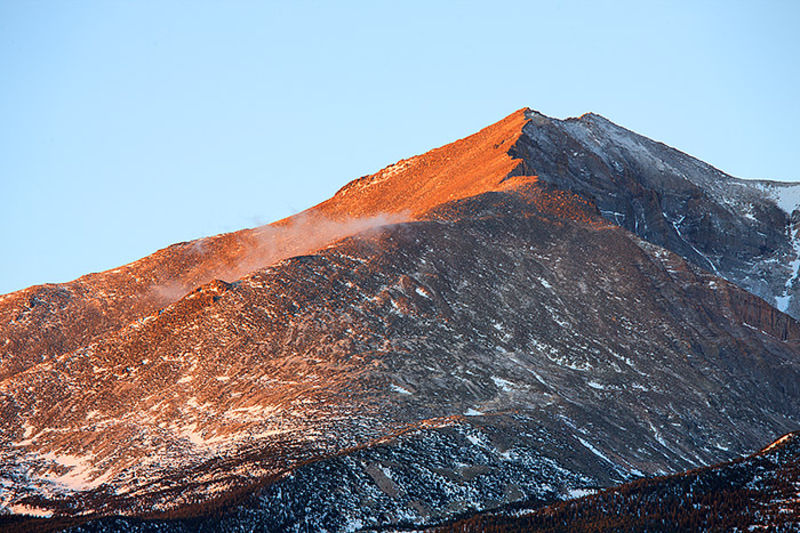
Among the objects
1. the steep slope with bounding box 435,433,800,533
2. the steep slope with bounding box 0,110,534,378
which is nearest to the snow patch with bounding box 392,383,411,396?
the steep slope with bounding box 435,433,800,533

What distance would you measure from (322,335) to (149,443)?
1200 inches

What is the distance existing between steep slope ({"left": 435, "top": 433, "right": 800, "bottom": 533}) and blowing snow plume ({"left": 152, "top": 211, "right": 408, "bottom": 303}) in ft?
347

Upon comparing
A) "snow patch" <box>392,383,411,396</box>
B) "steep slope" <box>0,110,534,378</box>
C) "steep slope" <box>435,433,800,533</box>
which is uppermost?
"steep slope" <box>0,110,534,378</box>

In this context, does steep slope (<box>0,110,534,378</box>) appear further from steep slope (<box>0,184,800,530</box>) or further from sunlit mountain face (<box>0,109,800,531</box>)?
steep slope (<box>0,184,800,530</box>)

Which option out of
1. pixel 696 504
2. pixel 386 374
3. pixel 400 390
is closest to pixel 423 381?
pixel 386 374

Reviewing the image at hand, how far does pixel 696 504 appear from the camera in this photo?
65375 millimetres

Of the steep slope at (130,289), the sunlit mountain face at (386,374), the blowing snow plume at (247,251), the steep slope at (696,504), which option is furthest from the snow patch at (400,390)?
the steep slope at (130,289)

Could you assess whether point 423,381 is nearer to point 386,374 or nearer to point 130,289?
point 386,374

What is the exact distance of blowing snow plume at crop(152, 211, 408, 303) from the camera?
17925cm

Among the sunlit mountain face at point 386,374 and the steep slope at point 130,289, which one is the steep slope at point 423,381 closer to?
the sunlit mountain face at point 386,374

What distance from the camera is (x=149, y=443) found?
383 feet

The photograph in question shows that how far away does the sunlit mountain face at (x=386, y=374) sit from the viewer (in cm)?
9725

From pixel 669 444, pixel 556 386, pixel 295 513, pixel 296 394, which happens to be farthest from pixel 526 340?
pixel 295 513

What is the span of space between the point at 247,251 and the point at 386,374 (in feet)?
230
